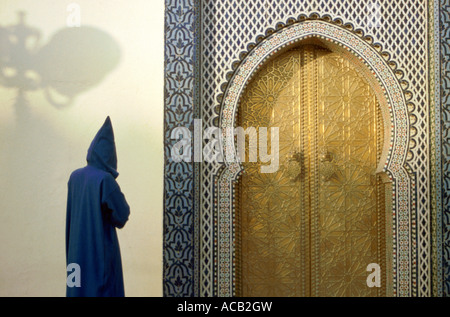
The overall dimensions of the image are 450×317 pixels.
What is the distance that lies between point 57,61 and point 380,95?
2672 mm

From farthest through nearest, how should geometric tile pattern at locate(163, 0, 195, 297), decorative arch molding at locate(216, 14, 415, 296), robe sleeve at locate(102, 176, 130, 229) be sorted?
decorative arch molding at locate(216, 14, 415, 296) < geometric tile pattern at locate(163, 0, 195, 297) < robe sleeve at locate(102, 176, 130, 229)

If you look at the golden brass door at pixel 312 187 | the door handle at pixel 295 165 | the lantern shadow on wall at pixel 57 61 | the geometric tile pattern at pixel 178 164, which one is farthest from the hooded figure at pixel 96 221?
the door handle at pixel 295 165

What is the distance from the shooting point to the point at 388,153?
13.0ft

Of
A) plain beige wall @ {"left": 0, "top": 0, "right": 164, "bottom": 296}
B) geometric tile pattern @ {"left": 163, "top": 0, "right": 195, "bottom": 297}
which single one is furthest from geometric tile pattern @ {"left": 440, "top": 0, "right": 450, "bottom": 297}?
plain beige wall @ {"left": 0, "top": 0, "right": 164, "bottom": 296}

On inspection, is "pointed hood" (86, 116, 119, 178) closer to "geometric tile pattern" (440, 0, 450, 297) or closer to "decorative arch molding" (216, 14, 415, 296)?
"decorative arch molding" (216, 14, 415, 296)

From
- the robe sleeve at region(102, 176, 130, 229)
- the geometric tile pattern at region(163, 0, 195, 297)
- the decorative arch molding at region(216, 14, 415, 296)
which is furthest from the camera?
the decorative arch molding at region(216, 14, 415, 296)

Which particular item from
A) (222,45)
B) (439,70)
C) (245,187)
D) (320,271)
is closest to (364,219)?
(320,271)

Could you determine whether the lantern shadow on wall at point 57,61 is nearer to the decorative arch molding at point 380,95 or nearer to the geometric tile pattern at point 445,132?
the decorative arch molding at point 380,95

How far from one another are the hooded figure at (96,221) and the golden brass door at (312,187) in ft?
4.36

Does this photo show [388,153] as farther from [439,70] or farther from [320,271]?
[320,271]

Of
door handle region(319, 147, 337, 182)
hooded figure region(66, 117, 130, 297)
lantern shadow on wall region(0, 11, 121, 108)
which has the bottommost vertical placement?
hooded figure region(66, 117, 130, 297)

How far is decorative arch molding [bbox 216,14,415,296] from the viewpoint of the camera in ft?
12.9

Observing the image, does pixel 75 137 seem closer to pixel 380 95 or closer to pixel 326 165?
pixel 326 165

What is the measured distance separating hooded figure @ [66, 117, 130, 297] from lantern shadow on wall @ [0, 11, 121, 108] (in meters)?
1.12
